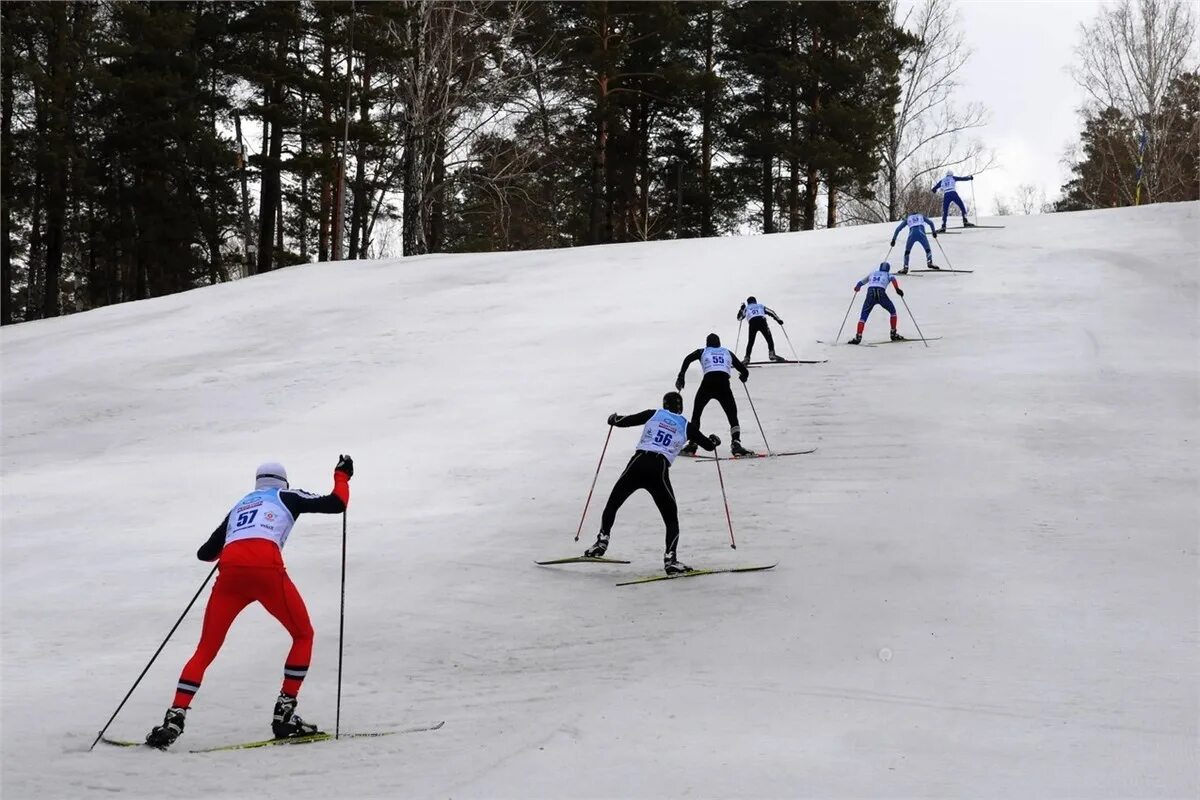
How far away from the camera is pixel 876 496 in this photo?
36.7 ft

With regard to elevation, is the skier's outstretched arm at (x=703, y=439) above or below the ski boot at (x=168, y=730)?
above

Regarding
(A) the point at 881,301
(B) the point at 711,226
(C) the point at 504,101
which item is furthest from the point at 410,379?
(B) the point at 711,226

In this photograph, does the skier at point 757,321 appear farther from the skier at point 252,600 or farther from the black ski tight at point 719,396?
the skier at point 252,600

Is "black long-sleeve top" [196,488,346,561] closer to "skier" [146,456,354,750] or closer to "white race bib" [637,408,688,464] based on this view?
"skier" [146,456,354,750]

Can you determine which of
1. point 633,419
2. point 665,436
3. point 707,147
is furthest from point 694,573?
point 707,147

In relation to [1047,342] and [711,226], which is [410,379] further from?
[711,226]

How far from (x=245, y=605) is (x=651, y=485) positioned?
4.09m

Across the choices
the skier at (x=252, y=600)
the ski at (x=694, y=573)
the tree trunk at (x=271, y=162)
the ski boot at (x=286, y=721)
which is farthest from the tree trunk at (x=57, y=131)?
the ski boot at (x=286, y=721)

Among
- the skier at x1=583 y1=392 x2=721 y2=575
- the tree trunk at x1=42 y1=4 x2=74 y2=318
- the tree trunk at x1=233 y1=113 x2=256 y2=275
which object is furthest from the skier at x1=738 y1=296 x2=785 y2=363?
the tree trunk at x1=42 y1=4 x2=74 y2=318

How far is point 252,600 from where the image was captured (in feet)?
20.4

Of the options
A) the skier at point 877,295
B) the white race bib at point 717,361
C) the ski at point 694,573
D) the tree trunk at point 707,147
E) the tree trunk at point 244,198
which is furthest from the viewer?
the tree trunk at point 707,147

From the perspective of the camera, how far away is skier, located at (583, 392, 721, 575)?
365 inches

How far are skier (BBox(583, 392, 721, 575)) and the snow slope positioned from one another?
1.03 feet

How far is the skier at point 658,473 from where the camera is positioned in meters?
9.27
